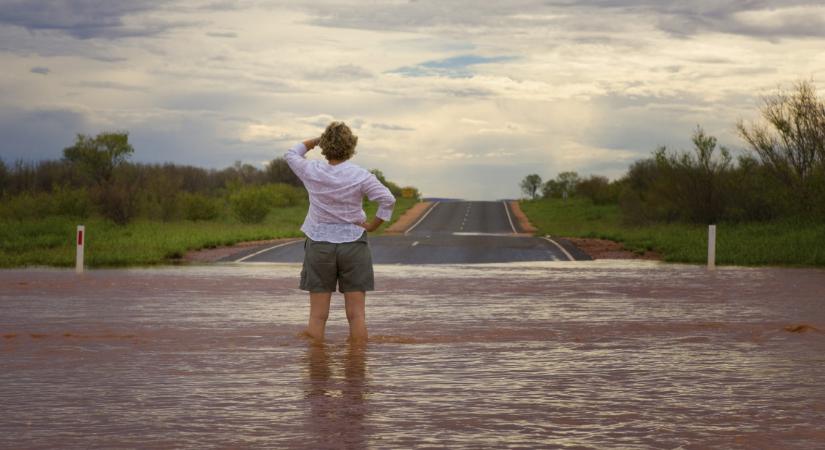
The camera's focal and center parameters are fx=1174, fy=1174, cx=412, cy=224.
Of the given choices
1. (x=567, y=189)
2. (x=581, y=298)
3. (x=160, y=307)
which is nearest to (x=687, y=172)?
(x=581, y=298)

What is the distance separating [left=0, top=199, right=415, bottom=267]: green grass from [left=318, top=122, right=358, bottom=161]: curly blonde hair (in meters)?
17.8

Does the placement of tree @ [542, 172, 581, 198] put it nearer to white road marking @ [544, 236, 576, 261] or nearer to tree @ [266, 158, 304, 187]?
tree @ [266, 158, 304, 187]

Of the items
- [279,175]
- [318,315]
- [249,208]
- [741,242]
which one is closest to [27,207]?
[249,208]

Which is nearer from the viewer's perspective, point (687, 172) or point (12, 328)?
point (12, 328)

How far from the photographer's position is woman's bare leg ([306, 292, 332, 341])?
1080 cm

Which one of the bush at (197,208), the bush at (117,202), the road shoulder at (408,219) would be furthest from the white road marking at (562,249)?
the bush at (197,208)

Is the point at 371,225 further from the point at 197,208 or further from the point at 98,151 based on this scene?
the point at 98,151

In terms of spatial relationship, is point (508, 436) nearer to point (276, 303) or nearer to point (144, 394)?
point (144, 394)

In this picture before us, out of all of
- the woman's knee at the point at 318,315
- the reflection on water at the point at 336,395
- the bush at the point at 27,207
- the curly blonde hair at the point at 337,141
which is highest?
the curly blonde hair at the point at 337,141

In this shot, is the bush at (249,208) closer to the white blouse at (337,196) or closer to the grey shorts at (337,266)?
the grey shorts at (337,266)

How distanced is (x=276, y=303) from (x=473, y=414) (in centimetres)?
931

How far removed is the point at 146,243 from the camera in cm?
3331

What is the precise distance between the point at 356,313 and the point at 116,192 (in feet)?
118

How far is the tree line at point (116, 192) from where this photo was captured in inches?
1850
